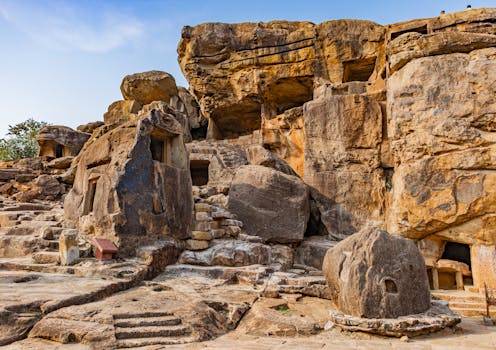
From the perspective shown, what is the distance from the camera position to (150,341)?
181 inches

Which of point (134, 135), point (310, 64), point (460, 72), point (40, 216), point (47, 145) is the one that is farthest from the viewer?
point (47, 145)

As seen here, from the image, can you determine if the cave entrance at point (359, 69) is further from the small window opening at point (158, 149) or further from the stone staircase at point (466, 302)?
the small window opening at point (158, 149)

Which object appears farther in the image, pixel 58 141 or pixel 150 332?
pixel 58 141

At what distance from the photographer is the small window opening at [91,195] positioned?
9.19 m

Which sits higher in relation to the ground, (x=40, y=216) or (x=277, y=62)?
(x=277, y=62)

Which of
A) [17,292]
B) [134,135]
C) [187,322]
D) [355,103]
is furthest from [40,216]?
[355,103]

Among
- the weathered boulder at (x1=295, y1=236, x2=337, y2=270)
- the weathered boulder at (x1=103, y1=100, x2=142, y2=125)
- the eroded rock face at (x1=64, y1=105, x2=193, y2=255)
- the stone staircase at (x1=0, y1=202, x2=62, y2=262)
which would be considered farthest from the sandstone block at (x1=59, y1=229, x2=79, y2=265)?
the weathered boulder at (x1=103, y1=100, x2=142, y2=125)

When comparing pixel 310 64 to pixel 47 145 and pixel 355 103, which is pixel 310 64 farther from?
pixel 47 145

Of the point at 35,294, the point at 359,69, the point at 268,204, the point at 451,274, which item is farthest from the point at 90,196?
the point at 359,69

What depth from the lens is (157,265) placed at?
7641 mm

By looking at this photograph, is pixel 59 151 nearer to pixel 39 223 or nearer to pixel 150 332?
pixel 39 223

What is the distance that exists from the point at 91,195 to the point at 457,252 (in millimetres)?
11064

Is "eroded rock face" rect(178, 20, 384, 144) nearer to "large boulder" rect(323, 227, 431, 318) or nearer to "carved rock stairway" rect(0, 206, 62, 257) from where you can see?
"carved rock stairway" rect(0, 206, 62, 257)

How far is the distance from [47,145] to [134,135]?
14697 millimetres
